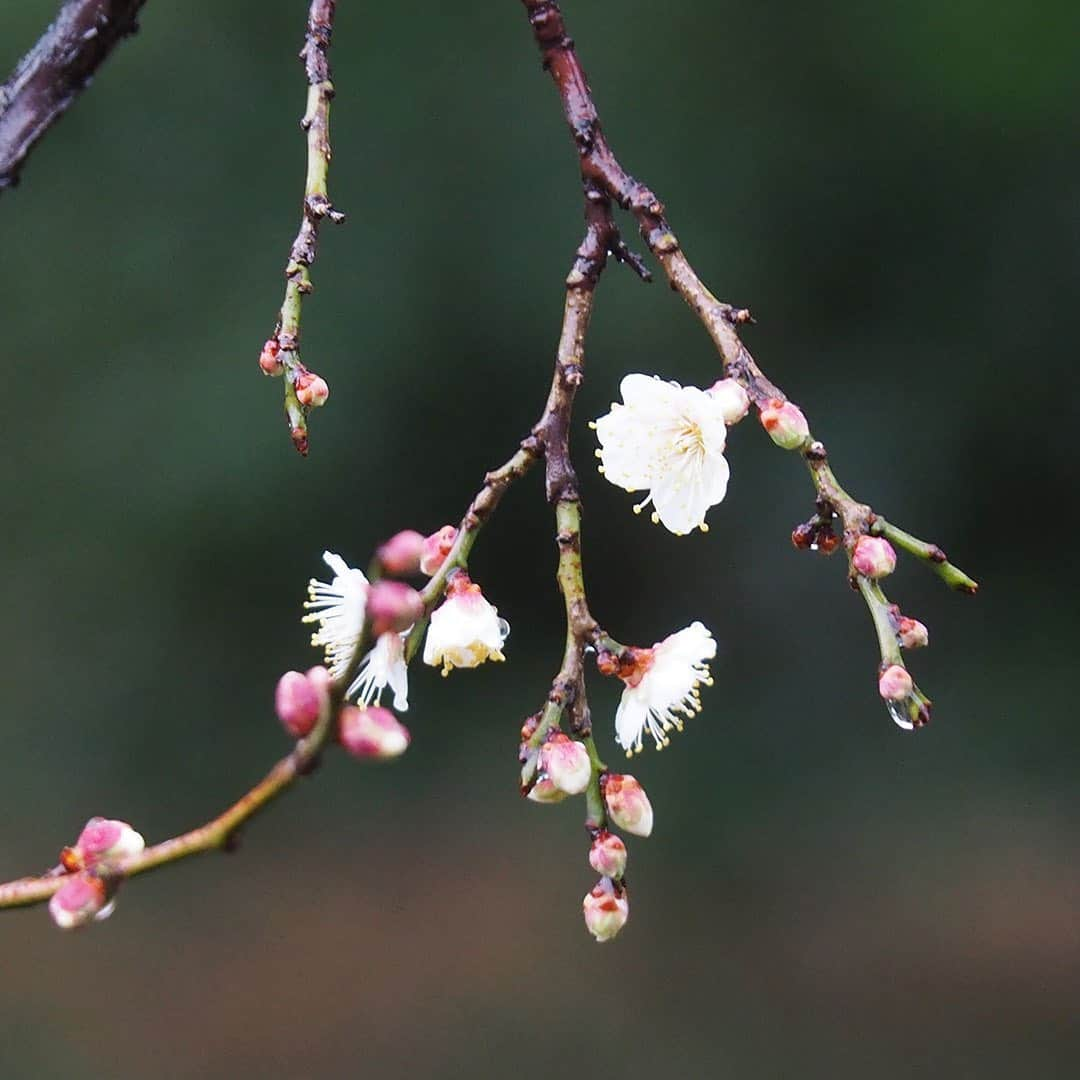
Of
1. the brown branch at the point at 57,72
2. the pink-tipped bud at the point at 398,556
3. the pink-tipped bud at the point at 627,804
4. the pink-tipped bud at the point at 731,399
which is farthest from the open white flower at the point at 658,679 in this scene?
the brown branch at the point at 57,72

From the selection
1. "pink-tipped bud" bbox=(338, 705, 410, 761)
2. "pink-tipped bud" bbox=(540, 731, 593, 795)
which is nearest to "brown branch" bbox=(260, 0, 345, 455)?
"pink-tipped bud" bbox=(540, 731, 593, 795)

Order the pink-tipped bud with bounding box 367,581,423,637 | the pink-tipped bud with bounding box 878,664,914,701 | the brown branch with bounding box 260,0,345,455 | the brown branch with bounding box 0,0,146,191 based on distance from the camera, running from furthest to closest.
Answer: the brown branch with bounding box 0,0,146,191, the brown branch with bounding box 260,0,345,455, the pink-tipped bud with bounding box 878,664,914,701, the pink-tipped bud with bounding box 367,581,423,637

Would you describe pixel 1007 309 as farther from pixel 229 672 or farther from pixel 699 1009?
pixel 229 672

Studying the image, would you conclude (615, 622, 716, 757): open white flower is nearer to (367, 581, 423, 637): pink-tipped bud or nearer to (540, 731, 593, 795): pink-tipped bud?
(540, 731, 593, 795): pink-tipped bud

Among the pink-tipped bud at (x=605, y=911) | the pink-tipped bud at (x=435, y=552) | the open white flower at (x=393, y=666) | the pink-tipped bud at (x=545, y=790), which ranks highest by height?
the pink-tipped bud at (x=435, y=552)

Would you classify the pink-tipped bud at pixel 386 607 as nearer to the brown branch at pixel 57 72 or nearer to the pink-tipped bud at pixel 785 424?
the pink-tipped bud at pixel 785 424

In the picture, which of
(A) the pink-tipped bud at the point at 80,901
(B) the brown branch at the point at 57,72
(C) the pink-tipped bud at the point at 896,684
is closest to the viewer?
(A) the pink-tipped bud at the point at 80,901

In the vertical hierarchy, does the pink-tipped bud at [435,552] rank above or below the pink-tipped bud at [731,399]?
below

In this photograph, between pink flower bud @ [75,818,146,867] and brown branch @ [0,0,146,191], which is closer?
pink flower bud @ [75,818,146,867]
